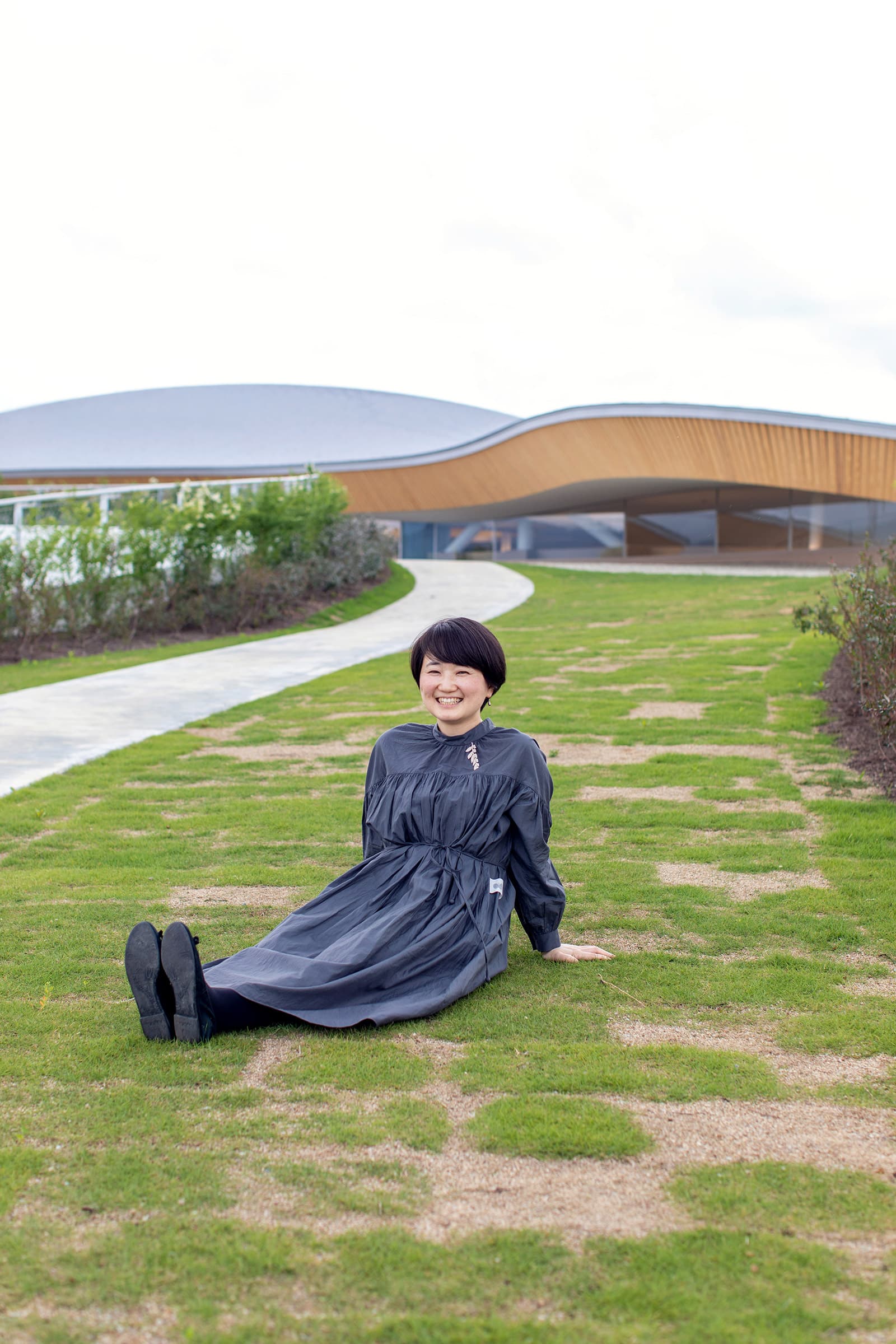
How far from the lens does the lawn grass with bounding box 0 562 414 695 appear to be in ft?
38.2

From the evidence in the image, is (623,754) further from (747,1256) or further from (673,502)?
(673,502)

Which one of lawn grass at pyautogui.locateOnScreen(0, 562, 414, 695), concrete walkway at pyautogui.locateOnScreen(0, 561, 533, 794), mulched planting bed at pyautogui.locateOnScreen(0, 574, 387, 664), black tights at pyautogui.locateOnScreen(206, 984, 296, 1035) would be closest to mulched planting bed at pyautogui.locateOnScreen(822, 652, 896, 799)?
black tights at pyautogui.locateOnScreen(206, 984, 296, 1035)

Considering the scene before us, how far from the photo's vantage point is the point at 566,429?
29.6 meters

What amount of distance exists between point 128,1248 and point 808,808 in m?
4.53

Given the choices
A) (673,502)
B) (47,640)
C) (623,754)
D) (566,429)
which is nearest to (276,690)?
(623,754)

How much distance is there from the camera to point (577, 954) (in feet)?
12.6

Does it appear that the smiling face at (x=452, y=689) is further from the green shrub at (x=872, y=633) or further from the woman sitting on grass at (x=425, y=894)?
the green shrub at (x=872, y=633)

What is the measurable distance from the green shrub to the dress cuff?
3002 millimetres

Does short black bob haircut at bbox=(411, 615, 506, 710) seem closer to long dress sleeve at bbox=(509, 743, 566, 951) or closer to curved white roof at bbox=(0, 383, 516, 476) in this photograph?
long dress sleeve at bbox=(509, 743, 566, 951)

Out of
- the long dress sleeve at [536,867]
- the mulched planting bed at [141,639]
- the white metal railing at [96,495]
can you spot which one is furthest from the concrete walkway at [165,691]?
the long dress sleeve at [536,867]

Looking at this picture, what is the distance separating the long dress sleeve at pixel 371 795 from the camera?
150 inches

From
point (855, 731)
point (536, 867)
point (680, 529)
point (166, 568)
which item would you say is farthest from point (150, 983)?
point (680, 529)

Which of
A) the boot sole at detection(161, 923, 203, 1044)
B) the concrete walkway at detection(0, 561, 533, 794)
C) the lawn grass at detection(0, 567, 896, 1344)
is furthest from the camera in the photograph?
the concrete walkway at detection(0, 561, 533, 794)

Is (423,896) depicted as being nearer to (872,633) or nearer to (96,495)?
(872,633)
